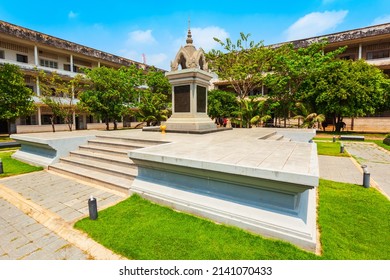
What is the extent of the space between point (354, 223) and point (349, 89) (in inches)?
909

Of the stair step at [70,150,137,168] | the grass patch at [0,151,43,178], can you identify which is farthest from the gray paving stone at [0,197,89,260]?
the grass patch at [0,151,43,178]

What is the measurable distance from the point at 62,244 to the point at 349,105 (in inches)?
1063

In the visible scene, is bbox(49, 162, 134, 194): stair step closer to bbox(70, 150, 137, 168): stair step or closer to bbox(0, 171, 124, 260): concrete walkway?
bbox(0, 171, 124, 260): concrete walkway

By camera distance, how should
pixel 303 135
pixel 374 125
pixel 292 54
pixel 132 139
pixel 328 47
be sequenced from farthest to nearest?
pixel 328 47 < pixel 374 125 < pixel 292 54 < pixel 303 135 < pixel 132 139

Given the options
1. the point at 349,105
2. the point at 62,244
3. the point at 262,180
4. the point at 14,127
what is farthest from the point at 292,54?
the point at 14,127

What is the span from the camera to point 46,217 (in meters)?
4.34

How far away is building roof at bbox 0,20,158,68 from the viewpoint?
22156 mm

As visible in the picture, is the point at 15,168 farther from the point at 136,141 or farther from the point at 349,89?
the point at 349,89

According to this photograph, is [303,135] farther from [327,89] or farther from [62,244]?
[327,89]

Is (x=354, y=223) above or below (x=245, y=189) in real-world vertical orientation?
below

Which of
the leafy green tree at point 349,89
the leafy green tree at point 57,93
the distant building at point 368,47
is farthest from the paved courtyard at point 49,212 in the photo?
the distant building at point 368,47

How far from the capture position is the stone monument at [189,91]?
1041 cm

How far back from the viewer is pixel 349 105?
2222 cm

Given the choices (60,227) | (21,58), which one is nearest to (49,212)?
(60,227)
